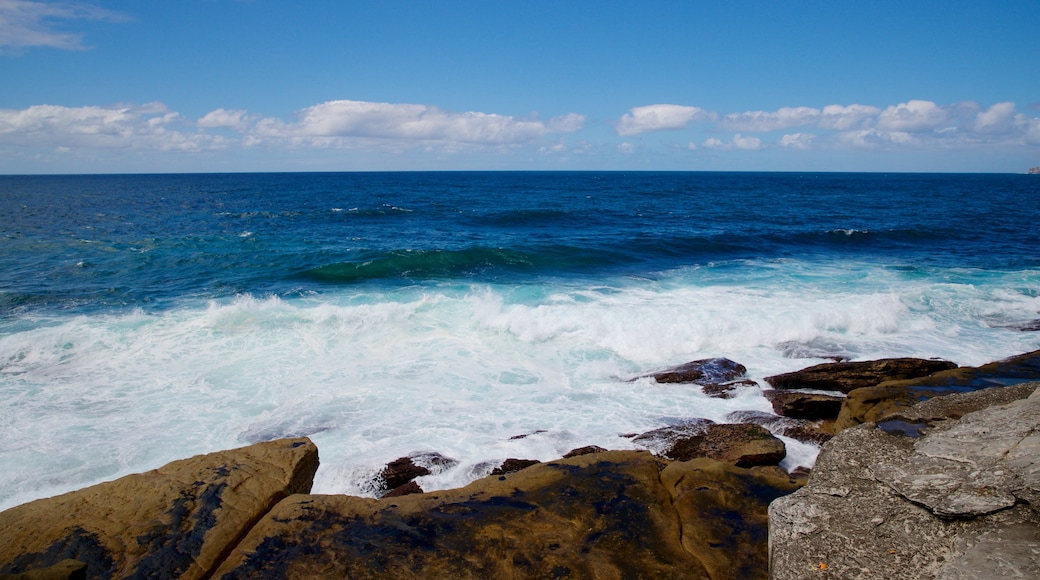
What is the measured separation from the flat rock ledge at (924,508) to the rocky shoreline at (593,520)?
14mm

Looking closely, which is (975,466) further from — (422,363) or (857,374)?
(422,363)

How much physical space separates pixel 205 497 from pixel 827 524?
6.16 metres

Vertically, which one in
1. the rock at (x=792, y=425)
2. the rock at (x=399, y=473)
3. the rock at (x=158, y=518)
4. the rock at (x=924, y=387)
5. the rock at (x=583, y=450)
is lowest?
the rock at (x=399, y=473)

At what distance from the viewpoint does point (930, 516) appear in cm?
453

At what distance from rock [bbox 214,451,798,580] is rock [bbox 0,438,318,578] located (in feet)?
1.19

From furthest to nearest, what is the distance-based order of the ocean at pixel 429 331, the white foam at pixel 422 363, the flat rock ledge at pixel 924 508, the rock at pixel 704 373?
the rock at pixel 704 373
the ocean at pixel 429 331
the white foam at pixel 422 363
the flat rock ledge at pixel 924 508

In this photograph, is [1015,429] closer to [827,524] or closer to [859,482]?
[859,482]

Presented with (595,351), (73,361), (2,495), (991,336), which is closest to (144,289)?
(73,361)

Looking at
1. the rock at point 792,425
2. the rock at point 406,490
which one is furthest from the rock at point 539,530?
the rock at point 792,425

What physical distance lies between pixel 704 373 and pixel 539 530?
8.50 metres

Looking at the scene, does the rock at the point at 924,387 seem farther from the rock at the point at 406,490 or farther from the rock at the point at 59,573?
the rock at the point at 59,573

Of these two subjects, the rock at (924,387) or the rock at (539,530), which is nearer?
the rock at (539,530)

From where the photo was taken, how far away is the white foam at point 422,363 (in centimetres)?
1011

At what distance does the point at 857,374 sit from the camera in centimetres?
1204
